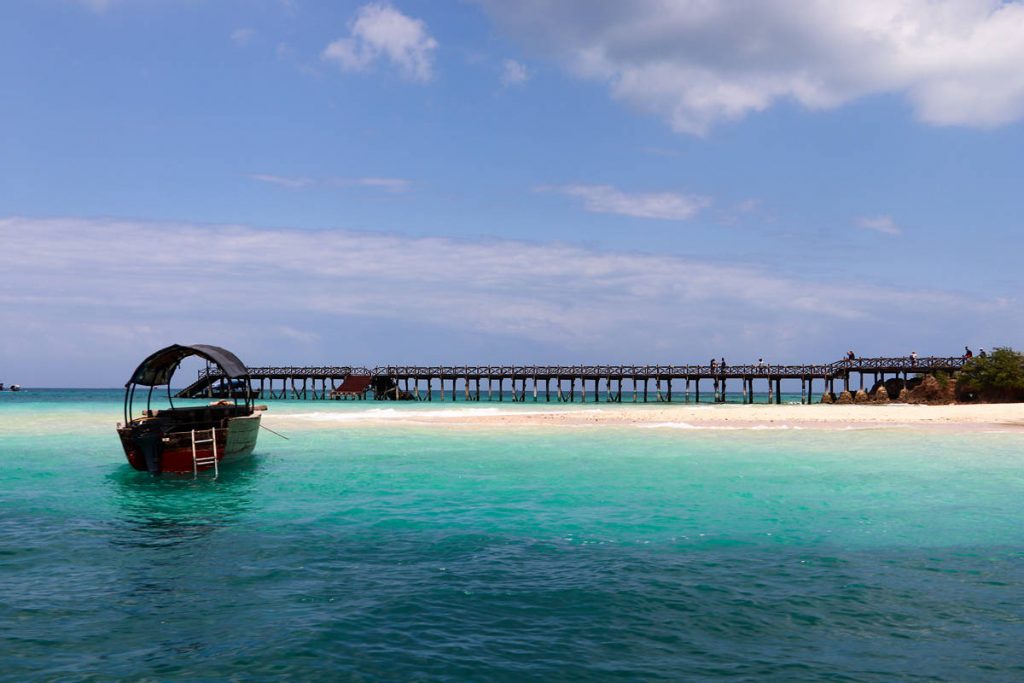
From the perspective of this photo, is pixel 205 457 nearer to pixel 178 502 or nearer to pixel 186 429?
pixel 186 429

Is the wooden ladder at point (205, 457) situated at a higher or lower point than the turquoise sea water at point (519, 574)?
higher

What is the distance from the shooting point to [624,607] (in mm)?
8336

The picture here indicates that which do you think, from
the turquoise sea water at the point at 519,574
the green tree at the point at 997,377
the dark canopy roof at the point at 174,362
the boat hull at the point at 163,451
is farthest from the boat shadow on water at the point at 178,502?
the green tree at the point at 997,377

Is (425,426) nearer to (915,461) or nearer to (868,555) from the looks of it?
(915,461)

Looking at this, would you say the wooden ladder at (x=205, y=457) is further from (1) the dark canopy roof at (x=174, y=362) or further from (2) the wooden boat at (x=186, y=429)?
(1) the dark canopy roof at (x=174, y=362)

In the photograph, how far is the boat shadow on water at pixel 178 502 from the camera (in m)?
12.5

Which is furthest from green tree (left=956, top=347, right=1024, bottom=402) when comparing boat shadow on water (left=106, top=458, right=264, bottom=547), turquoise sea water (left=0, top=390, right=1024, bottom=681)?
boat shadow on water (left=106, top=458, right=264, bottom=547)

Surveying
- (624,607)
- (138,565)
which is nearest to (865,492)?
(624,607)

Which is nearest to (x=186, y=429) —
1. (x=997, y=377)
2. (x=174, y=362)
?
(x=174, y=362)

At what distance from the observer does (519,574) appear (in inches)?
384

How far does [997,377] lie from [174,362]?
45.7 meters

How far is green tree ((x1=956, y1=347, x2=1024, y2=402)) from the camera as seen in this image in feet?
152

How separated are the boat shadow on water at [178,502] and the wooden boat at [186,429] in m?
0.39

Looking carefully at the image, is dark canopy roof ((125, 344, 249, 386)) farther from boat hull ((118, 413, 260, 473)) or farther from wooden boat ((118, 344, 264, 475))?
boat hull ((118, 413, 260, 473))
